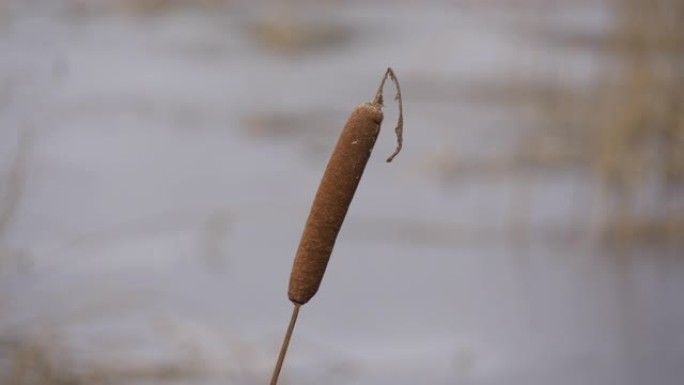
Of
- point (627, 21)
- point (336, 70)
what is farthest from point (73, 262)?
point (336, 70)

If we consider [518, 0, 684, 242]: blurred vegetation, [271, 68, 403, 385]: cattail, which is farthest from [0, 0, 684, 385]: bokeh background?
[271, 68, 403, 385]: cattail

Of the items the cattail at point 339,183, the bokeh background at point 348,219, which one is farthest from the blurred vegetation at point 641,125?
the cattail at point 339,183

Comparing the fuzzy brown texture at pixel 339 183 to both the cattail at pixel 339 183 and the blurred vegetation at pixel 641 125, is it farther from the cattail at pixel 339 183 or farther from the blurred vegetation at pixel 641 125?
the blurred vegetation at pixel 641 125

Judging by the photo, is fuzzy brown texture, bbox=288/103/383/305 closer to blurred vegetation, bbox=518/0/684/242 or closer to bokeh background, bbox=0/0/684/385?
bokeh background, bbox=0/0/684/385

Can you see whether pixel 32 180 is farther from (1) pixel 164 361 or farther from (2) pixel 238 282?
(1) pixel 164 361

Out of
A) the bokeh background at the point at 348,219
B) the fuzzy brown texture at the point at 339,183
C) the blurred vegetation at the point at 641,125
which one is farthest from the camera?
the blurred vegetation at the point at 641,125

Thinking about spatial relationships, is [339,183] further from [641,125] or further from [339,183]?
[641,125]
